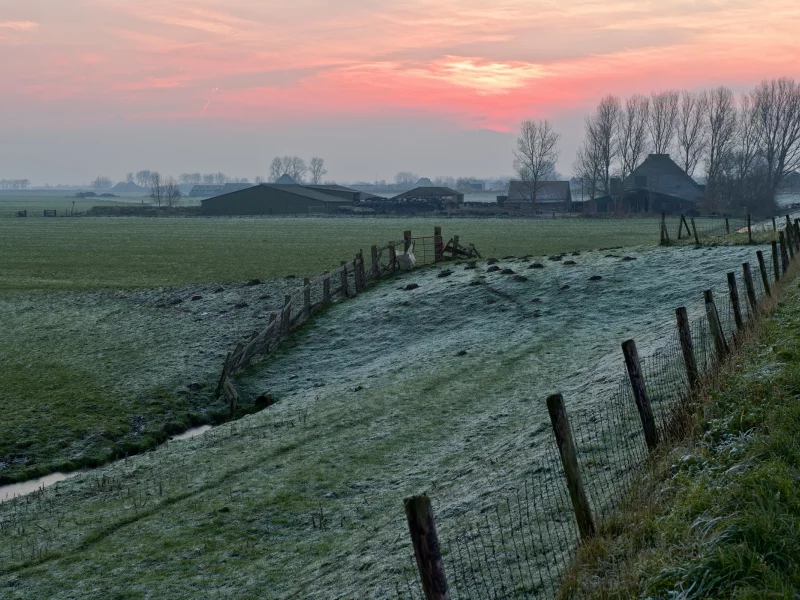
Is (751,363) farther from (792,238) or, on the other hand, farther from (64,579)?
(792,238)

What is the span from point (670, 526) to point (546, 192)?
140 m

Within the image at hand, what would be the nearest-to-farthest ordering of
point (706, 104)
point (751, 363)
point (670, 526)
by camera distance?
point (670, 526) → point (751, 363) → point (706, 104)

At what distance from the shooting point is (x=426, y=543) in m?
5.09

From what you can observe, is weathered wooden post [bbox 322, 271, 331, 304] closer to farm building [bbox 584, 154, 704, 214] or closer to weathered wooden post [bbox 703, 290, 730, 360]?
weathered wooden post [bbox 703, 290, 730, 360]

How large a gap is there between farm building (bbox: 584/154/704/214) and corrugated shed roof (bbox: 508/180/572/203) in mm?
14766

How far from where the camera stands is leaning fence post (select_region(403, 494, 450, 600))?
4.98 meters

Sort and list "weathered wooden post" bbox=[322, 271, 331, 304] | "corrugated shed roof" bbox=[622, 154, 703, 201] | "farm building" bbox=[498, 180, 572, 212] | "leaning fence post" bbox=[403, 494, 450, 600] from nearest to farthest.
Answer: "leaning fence post" bbox=[403, 494, 450, 600] < "weathered wooden post" bbox=[322, 271, 331, 304] < "corrugated shed roof" bbox=[622, 154, 703, 201] < "farm building" bbox=[498, 180, 572, 212]

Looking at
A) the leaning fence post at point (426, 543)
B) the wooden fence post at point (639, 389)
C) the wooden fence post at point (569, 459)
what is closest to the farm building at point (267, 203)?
the wooden fence post at point (639, 389)

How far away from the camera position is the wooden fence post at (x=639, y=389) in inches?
343

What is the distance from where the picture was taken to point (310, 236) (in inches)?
2687

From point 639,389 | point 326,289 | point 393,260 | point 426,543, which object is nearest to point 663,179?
point 393,260

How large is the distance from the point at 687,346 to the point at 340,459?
599cm

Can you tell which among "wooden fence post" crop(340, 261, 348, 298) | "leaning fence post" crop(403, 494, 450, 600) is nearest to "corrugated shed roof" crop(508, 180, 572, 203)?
"wooden fence post" crop(340, 261, 348, 298)

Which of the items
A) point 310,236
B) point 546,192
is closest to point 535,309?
point 310,236
